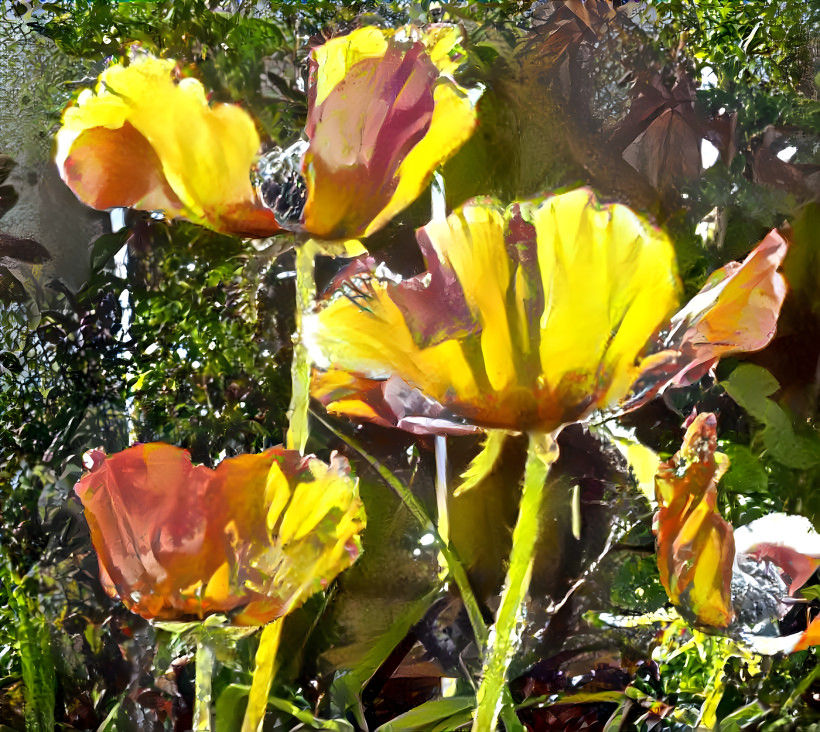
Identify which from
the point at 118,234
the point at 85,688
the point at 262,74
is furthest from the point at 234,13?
the point at 85,688

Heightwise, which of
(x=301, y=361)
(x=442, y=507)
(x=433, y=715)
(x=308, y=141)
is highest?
(x=308, y=141)

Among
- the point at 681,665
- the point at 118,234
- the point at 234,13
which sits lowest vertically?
the point at 681,665

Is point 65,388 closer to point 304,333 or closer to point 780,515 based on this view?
point 304,333

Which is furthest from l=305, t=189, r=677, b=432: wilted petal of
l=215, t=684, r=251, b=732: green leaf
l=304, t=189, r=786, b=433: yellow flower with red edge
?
l=215, t=684, r=251, b=732: green leaf

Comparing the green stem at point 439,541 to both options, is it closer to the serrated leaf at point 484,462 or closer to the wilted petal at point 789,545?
the serrated leaf at point 484,462

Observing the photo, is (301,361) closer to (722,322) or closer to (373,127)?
(373,127)

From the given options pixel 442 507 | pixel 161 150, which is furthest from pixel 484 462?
pixel 161 150

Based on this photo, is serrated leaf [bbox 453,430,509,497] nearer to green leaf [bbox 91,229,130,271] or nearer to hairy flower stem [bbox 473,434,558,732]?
hairy flower stem [bbox 473,434,558,732]
